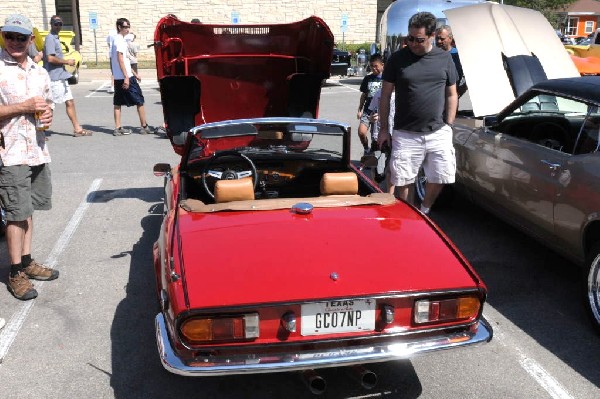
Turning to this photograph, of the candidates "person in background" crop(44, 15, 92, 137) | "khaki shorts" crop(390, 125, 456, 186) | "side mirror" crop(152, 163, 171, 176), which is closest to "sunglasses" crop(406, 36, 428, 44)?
"khaki shorts" crop(390, 125, 456, 186)

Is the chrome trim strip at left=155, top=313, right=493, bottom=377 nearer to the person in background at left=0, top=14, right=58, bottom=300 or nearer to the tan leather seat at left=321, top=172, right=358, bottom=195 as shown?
the tan leather seat at left=321, top=172, right=358, bottom=195

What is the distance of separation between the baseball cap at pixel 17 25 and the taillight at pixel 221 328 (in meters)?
2.50

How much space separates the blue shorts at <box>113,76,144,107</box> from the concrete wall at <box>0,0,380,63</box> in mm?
19019

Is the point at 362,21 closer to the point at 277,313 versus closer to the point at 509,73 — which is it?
the point at 509,73

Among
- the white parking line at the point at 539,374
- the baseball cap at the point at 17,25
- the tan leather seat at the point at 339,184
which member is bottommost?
the white parking line at the point at 539,374

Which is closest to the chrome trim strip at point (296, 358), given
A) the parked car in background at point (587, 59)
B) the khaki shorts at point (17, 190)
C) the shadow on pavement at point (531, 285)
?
the shadow on pavement at point (531, 285)

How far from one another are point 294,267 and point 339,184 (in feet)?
3.40

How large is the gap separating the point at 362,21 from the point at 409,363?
29657 millimetres

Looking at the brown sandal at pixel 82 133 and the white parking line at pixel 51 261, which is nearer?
the white parking line at pixel 51 261

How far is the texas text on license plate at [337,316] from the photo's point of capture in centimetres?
281

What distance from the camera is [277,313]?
9.14 feet

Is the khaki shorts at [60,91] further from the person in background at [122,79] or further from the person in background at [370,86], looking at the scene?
the person in background at [370,86]

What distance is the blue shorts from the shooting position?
10.3m

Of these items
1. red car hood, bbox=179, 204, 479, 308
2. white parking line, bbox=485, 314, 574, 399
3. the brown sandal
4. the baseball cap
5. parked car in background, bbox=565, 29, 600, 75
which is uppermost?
the baseball cap
